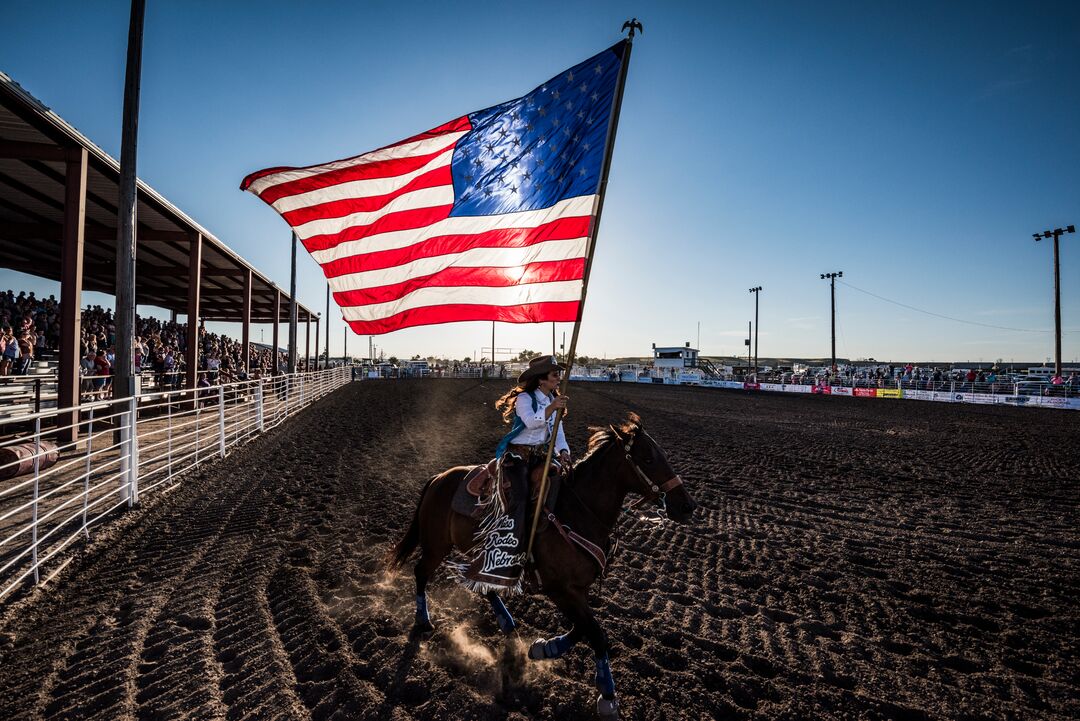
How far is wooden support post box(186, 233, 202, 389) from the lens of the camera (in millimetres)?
15180

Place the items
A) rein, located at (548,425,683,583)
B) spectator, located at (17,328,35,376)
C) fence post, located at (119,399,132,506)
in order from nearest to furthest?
rein, located at (548,425,683,583)
fence post, located at (119,399,132,506)
spectator, located at (17,328,35,376)

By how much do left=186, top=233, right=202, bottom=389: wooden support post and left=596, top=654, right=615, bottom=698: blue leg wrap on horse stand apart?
16.2 metres

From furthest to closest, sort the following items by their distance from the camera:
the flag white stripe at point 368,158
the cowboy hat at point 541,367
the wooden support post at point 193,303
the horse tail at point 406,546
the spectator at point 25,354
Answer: the wooden support post at point 193,303 → the spectator at point 25,354 → the flag white stripe at point 368,158 → the horse tail at point 406,546 → the cowboy hat at point 541,367

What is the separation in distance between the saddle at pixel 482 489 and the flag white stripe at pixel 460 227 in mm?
1967

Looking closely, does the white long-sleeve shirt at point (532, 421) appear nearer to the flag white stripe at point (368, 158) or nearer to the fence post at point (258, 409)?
the flag white stripe at point (368, 158)

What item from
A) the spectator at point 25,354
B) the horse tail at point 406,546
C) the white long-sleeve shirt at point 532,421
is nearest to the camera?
the white long-sleeve shirt at point 532,421

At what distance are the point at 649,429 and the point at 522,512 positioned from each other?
12059 mm

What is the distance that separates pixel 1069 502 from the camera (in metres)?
7.68

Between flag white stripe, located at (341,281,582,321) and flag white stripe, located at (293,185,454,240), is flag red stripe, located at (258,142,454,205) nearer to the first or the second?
flag white stripe, located at (293,185,454,240)

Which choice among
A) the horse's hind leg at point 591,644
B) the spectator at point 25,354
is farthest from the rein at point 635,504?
the spectator at point 25,354

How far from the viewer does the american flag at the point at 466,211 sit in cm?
396

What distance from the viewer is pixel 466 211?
4.37 metres

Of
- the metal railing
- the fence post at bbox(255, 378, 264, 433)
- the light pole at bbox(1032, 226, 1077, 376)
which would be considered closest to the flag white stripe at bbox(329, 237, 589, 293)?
the metal railing

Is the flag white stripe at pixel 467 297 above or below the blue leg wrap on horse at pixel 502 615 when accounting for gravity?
above
